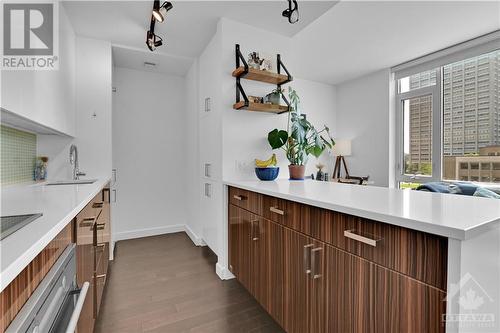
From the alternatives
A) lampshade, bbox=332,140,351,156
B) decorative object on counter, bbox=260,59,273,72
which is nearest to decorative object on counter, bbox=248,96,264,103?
decorative object on counter, bbox=260,59,273,72

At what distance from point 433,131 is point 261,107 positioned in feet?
9.57

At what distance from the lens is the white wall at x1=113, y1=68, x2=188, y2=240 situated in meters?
3.51

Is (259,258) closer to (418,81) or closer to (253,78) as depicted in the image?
(253,78)

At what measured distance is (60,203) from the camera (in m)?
1.12

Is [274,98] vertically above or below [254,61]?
below

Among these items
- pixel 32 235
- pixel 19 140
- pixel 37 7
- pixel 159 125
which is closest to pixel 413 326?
pixel 32 235

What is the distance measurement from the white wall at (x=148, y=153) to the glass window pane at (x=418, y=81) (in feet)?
11.7

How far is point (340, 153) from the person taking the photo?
181 inches

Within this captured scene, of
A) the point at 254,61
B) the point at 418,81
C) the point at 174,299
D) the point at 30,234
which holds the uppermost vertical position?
the point at 418,81

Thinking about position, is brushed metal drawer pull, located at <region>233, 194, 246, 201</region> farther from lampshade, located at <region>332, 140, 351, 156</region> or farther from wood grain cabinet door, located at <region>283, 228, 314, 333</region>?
Answer: lampshade, located at <region>332, 140, 351, 156</region>

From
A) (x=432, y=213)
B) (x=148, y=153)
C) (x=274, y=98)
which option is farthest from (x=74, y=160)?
(x=432, y=213)

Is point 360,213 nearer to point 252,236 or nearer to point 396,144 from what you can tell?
point 252,236

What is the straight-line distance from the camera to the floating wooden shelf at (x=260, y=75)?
223cm

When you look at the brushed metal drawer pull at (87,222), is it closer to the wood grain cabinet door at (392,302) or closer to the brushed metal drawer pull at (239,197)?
the brushed metal drawer pull at (239,197)
